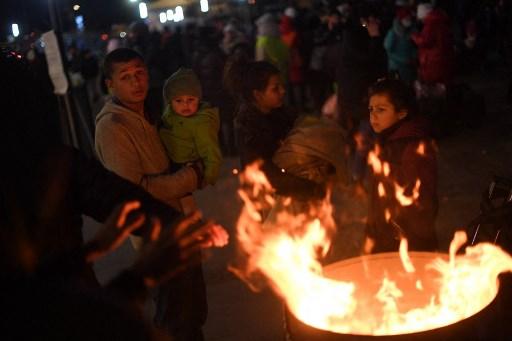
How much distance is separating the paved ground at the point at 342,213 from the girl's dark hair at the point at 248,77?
1.56 meters

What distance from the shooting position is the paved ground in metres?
4.97

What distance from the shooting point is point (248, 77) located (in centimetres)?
441

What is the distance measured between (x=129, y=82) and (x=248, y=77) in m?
0.87

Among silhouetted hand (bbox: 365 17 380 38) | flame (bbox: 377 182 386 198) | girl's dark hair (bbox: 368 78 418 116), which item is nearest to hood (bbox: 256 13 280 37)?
silhouetted hand (bbox: 365 17 380 38)

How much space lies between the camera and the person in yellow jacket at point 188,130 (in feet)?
13.4

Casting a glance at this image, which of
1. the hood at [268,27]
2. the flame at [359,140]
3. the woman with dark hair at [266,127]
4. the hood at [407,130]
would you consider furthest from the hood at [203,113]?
the hood at [268,27]

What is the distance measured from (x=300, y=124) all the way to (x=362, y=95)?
367 centimetres

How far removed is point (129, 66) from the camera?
12.6 ft

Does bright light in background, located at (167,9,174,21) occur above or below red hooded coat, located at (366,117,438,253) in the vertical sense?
above

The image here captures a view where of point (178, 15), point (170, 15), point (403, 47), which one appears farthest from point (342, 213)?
point (170, 15)

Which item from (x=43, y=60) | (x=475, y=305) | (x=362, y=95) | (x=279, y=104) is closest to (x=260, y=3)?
(x=43, y=60)

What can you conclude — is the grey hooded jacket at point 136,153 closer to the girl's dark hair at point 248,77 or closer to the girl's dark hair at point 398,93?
the girl's dark hair at point 248,77

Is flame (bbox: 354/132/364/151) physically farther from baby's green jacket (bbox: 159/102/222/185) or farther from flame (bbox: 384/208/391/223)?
baby's green jacket (bbox: 159/102/222/185)

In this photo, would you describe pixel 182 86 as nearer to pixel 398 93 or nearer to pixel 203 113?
pixel 203 113
